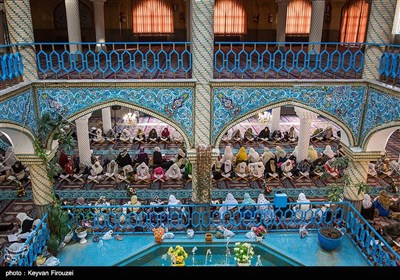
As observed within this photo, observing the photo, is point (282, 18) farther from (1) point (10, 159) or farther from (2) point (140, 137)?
Answer: (1) point (10, 159)

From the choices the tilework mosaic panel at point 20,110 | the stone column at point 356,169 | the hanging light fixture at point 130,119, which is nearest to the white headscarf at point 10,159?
the tilework mosaic panel at point 20,110

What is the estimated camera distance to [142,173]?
396 inches

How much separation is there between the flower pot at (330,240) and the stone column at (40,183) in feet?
16.4

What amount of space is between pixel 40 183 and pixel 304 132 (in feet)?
21.9

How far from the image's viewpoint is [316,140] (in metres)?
13.6

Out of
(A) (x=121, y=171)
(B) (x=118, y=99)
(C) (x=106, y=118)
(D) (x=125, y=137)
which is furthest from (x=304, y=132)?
(C) (x=106, y=118)

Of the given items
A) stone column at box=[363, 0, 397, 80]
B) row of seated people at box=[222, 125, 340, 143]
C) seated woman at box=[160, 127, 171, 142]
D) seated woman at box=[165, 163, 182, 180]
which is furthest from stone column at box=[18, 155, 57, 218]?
row of seated people at box=[222, 125, 340, 143]

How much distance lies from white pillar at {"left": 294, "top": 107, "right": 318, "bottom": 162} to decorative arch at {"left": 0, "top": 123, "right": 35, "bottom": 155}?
6417mm

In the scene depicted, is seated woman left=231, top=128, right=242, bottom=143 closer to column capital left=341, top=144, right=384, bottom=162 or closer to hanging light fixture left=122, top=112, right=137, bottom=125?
hanging light fixture left=122, top=112, right=137, bottom=125

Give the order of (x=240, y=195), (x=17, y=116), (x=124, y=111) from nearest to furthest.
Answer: (x=17, y=116), (x=240, y=195), (x=124, y=111)

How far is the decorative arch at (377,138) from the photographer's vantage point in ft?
23.2
